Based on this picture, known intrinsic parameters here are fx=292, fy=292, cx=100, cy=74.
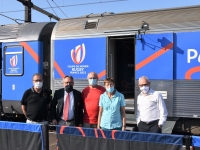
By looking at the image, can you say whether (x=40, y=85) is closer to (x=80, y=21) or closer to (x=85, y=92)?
(x=85, y=92)

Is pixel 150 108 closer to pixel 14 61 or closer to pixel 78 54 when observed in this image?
pixel 78 54

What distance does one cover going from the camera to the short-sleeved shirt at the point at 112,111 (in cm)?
496

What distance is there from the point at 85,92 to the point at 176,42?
251 centimetres

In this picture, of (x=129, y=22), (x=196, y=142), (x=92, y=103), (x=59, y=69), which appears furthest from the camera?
(x=59, y=69)

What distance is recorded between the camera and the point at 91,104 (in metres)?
5.24

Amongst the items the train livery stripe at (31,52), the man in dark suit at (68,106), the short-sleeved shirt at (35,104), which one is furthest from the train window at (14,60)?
the man in dark suit at (68,106)

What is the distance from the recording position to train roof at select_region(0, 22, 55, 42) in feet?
27.2

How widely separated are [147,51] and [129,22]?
0.91m

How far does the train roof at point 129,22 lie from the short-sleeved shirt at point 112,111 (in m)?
2.53

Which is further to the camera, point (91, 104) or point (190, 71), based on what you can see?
point (190, 71)

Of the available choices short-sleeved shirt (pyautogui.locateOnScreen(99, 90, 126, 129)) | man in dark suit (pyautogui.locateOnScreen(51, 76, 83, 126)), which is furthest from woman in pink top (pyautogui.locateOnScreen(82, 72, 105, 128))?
short-sleeved shirt (pyautogui.locateOnScreen(99, 90, 126, 129))

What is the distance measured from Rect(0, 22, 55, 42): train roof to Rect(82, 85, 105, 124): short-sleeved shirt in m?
3.54

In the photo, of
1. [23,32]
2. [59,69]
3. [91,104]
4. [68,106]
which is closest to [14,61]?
[23,32]

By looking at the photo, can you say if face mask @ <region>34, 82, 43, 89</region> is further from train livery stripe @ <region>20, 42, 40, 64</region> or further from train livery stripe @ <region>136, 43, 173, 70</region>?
train livery stripe @ <region>20, 42, 40, 64</region>
